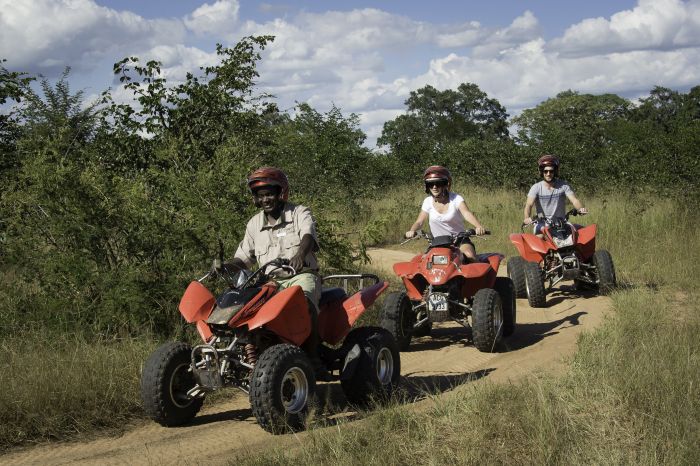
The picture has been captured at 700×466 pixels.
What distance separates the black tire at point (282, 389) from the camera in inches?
217

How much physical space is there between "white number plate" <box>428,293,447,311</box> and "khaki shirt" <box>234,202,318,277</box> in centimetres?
242

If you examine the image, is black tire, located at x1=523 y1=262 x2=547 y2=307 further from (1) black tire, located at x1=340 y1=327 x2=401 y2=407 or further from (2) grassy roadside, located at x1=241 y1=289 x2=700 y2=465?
(1) black tire, located at x1=340 y1=327 x2=401 y2=407

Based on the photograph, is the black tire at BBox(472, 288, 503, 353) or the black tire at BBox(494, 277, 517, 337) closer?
the black tire at BBox(472, 288, 503, 353)

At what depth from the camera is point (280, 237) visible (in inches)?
266

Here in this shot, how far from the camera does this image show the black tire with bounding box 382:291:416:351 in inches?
341

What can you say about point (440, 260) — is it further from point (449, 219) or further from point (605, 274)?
point (605, 274)

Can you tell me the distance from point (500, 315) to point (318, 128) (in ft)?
39.2

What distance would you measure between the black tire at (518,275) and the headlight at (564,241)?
667 mm

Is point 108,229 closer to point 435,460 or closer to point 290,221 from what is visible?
point 290,221

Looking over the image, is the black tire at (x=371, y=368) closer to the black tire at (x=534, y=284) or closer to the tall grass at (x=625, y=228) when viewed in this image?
the tall grass at (x=625, y=228)

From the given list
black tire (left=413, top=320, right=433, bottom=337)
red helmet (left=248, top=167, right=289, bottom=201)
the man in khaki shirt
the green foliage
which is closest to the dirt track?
black tire (left=413, top=320, right=433, bottom=337)

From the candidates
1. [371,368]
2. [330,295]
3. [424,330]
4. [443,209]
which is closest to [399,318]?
[424,330]

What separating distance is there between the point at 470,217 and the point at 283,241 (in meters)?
3.12

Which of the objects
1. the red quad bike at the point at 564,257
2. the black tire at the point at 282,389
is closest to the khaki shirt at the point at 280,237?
the black tire at the point at 282,389
